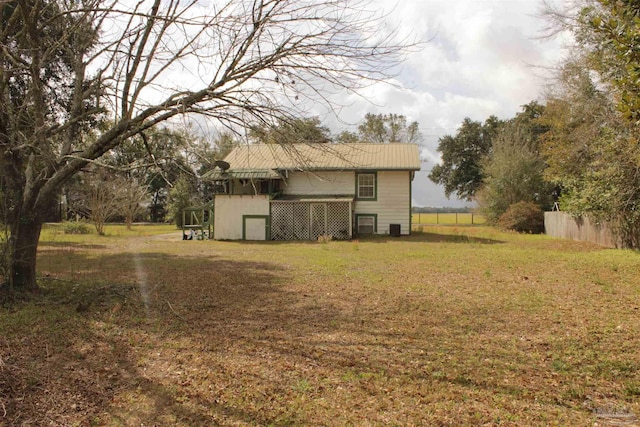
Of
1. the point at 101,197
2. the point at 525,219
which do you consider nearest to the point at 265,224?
the point at 101,197

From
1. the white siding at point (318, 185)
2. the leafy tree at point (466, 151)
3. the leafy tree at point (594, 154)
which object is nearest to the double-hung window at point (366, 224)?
the white siding at point (318, 185)

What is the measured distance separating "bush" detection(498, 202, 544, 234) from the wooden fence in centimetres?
69

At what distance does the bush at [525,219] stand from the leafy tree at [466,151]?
20584mm

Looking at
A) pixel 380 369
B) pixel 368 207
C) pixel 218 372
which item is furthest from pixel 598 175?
pixel 218 372

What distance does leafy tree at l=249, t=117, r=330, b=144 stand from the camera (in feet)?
19.4

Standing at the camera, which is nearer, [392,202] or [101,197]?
[101,197]

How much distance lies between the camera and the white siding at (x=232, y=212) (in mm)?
21422

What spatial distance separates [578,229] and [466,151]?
29.1 m

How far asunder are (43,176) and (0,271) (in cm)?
156

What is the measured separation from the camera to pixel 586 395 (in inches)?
147

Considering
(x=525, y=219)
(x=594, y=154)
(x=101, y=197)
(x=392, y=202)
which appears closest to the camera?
(x=594, y=154)

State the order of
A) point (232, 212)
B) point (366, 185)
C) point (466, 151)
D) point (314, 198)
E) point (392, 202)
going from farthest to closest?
point (466, 151), point (366, 185), point (392, 202), point (314, 198), point (232, 212)

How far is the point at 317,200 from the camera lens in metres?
20.8

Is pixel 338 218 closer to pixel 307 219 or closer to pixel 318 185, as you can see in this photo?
pixel 307 219
